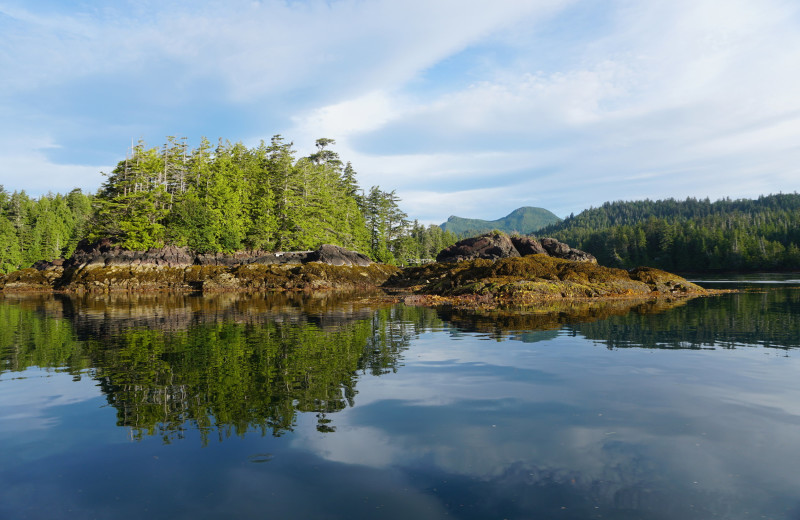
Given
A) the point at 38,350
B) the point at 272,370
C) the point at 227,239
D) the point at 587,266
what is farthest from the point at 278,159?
the point at 272,370

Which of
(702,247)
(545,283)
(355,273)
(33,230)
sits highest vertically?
(33,230)

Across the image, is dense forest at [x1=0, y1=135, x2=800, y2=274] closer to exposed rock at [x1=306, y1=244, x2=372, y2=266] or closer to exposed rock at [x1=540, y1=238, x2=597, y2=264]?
exposed rock at [x1=306, y1=244, x2=372, y2=266]

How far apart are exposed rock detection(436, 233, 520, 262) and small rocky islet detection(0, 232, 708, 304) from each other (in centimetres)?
12

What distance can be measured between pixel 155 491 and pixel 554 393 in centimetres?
721

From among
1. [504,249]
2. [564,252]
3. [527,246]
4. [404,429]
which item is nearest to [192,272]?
[504,249]

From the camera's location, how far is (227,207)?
63.5 metres

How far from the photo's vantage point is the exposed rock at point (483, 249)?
187ft

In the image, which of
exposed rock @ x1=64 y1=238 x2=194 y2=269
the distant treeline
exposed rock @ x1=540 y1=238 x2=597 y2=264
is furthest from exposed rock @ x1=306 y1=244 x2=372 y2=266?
the distant treeline

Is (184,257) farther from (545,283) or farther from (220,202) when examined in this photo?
(545,283)

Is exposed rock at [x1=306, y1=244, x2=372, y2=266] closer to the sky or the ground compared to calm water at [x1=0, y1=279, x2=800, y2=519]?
closer to the sky

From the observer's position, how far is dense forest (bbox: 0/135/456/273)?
197 feet

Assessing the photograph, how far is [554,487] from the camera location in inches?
210

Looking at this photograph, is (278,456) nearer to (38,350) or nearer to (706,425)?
(706,425)

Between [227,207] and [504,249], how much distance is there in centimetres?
3918
